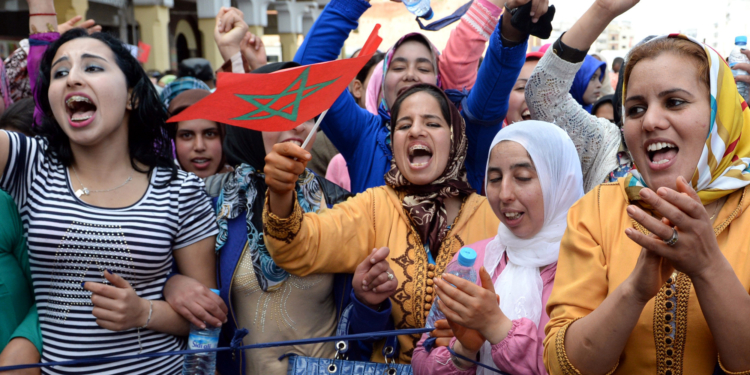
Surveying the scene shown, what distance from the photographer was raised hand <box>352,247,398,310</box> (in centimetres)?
203

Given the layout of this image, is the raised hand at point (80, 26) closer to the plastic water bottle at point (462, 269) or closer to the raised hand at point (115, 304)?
the raised hand at point (115, 304)

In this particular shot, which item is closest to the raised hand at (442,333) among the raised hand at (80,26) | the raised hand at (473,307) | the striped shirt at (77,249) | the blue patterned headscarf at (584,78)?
the raised hand at (473,307)

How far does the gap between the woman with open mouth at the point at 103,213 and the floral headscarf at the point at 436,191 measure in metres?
0.76

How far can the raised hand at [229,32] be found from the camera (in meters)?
3.36

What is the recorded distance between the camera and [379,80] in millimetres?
4027

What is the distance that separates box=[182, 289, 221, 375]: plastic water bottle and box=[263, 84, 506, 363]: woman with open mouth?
0.38 meters

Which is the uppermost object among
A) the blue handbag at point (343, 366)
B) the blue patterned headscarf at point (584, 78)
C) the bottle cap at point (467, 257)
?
the blue patterned headscarf at point (584, 78)

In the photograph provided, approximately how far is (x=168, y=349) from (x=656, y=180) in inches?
67.7

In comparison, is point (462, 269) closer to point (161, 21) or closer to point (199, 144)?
point (199, 144)

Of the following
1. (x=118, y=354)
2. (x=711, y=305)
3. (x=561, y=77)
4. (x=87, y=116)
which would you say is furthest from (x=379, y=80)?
(x=711, y=305)

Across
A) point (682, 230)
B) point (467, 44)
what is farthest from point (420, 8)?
point (682, 230)

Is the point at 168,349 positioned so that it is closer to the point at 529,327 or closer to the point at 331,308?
the point at 331,308

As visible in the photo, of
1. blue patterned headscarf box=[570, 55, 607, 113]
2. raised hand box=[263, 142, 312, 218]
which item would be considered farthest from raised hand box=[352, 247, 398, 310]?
blue patterned headscarf box=[570, 55, 607, 113]

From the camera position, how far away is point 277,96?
178 cm
